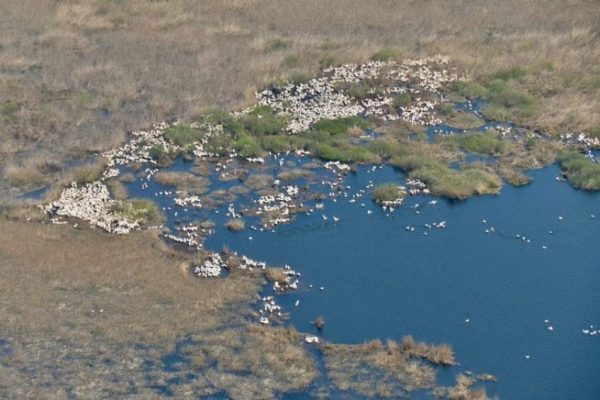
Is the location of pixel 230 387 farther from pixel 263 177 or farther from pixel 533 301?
pixel 263 177

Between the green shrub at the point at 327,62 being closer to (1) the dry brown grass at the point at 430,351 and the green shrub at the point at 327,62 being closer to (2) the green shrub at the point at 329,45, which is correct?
(2) the green shrub at the point at 329,45

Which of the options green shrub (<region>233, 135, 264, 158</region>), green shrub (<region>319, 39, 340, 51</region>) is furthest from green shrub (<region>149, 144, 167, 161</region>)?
green shrub (<region>319, 39, 340, 51</region>)

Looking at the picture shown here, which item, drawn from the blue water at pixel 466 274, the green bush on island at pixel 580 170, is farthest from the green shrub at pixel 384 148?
the green bush on island at pixel 580 170

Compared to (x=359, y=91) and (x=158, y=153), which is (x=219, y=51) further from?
(x=158, y=153)

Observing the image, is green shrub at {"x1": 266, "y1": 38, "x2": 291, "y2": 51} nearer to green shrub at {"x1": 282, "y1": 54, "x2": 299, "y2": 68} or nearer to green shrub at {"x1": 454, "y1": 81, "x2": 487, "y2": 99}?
green shrub at {"x1": 282, "y1": 54, "x2": 299, "y2": 68}

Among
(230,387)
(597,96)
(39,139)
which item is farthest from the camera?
(597,96)

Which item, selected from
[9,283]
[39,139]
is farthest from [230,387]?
[39,139]
